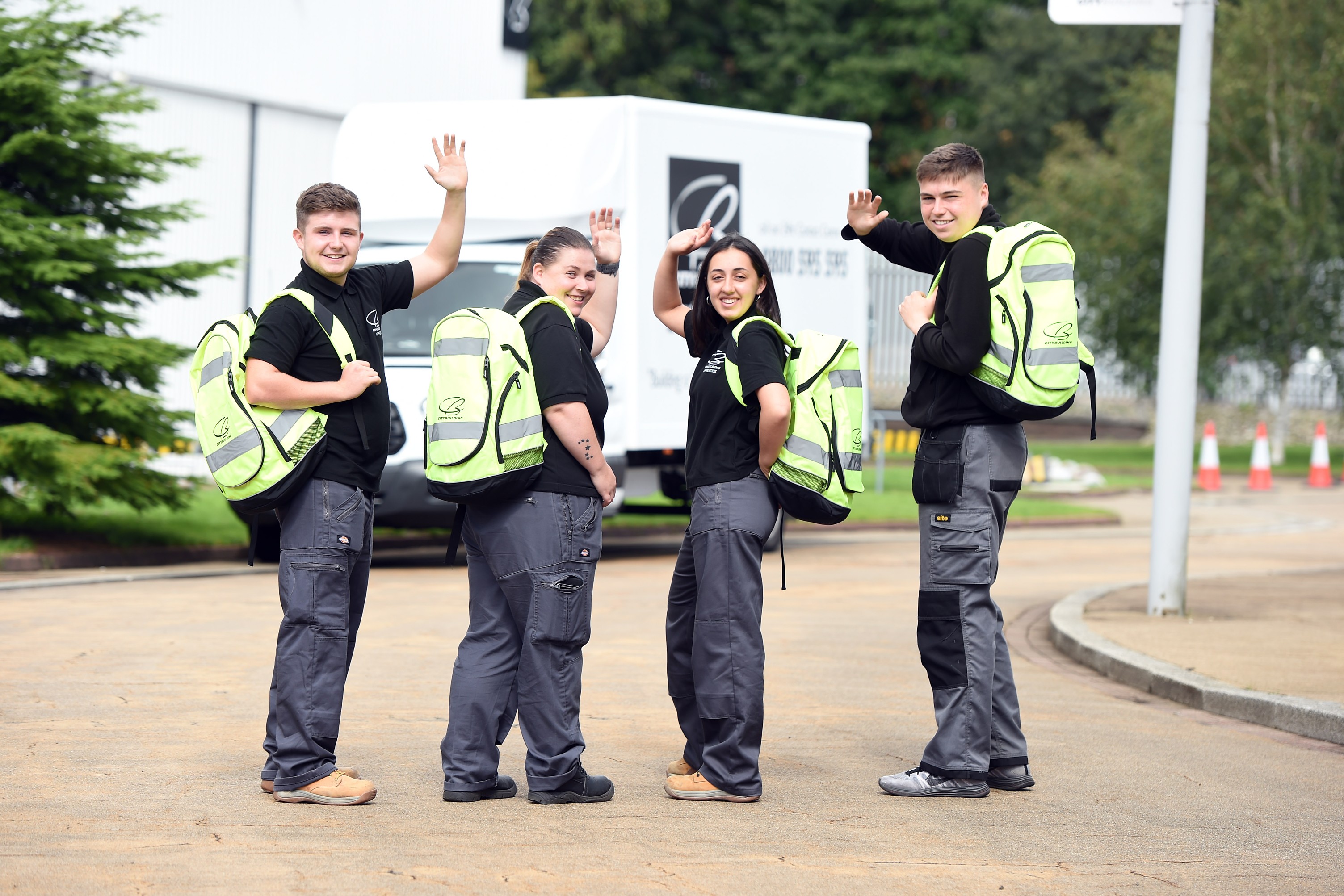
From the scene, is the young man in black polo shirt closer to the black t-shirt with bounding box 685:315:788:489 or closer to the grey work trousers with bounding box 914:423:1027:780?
the black t-shirt with bounding box 685:315:788:489

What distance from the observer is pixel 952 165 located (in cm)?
542

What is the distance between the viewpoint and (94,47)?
12391 mm

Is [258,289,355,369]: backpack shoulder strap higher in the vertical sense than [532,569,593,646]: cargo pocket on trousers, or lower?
higher

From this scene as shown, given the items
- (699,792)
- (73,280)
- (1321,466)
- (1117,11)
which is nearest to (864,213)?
(699,792)

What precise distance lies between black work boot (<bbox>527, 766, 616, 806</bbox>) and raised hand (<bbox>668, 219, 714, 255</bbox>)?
5.75ft

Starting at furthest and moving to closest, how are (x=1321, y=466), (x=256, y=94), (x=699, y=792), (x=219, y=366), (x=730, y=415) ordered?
(x=256, y=94) → (x=1321, y=466) → (x=730, y=415) → (x=699, y=792) → (x=219, y=366)

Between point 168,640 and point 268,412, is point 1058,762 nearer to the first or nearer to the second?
point 268,412

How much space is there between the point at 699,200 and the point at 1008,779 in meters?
8.09

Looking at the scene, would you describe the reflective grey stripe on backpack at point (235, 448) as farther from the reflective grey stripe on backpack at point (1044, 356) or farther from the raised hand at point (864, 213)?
the reflective grey stripe on backpack at point (1044, 356)

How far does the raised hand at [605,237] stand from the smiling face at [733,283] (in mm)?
409

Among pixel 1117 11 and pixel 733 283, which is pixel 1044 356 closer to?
pixel 733 283

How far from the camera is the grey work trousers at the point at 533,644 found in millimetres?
5094

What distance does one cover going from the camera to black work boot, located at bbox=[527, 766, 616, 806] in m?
5.12

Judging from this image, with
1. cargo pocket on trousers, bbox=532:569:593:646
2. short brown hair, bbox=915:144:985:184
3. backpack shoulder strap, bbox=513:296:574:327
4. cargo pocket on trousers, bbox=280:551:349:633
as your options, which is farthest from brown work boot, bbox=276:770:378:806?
short brown hair, bbox=915:144:985:184
